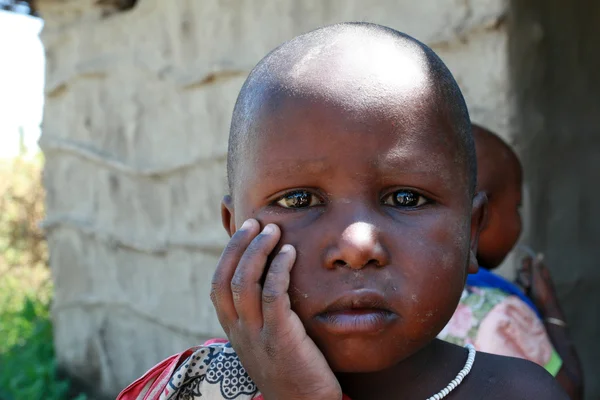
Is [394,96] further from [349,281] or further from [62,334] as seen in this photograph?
[62,334]

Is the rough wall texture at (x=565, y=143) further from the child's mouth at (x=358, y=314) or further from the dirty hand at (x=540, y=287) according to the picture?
the child's mouth at (x=358, y=314)

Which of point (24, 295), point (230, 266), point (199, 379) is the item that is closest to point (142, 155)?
point (199, 379)

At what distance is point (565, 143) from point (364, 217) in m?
1.85

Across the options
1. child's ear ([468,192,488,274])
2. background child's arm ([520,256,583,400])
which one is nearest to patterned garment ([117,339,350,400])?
child's ear ([468,192,488,274])

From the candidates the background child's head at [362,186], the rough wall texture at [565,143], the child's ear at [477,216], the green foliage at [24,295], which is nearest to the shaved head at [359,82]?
the background child's head at [362,186]

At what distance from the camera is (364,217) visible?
38.7 inches

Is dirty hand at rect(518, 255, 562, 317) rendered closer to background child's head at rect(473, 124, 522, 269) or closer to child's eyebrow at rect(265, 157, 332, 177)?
background child's head at rect(473, 124, 522, 269)

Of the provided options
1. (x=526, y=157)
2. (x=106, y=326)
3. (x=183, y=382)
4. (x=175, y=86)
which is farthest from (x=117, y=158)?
(x=183, y=382)

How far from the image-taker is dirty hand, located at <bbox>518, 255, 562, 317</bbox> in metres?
2.12

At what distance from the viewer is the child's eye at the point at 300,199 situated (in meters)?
1.03

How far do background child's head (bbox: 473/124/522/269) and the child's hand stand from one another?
1.04 meters

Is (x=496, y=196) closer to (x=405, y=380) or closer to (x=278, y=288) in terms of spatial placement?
(x=405, y=380)

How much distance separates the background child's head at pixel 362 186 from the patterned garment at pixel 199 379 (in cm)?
21

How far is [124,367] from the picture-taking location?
13.8 ft
